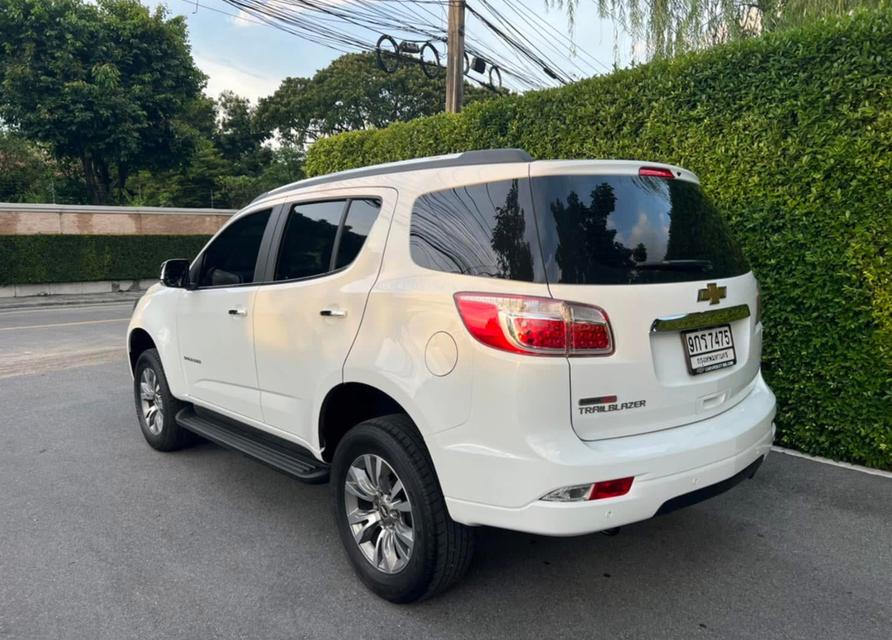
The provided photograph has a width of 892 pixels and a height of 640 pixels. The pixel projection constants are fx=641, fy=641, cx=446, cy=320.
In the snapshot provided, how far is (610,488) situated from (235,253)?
9.06 feet

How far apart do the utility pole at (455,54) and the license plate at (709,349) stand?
958cm

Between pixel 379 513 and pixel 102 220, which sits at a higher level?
pixel 102 220

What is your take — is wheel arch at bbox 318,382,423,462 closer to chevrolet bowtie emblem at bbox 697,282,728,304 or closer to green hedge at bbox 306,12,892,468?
chevrolet bowtie emblem at bbox 697,282,728,304

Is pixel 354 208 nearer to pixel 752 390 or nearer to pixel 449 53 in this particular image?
pixel 752 390

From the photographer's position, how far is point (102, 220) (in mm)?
19875

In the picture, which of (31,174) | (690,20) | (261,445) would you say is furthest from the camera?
(31,174)

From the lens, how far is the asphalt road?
269 cm

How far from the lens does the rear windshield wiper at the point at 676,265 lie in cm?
257

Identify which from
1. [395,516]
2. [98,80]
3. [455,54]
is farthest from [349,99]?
[395,516]

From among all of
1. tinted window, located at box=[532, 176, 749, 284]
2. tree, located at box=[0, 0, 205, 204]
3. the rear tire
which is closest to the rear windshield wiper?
tinted window, located at box=[532, 176, 749, 284]

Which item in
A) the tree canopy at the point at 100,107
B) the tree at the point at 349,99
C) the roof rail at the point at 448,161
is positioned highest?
the tree at the point at 349,99

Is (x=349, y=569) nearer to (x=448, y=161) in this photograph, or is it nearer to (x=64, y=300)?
(x=448, y=161)

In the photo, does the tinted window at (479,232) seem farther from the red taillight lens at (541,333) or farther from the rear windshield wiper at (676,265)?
the rear windshield wiper at (676,265)

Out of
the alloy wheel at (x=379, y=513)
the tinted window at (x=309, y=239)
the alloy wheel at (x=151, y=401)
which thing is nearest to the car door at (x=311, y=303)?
the tinted window at (x=309, y=239)
